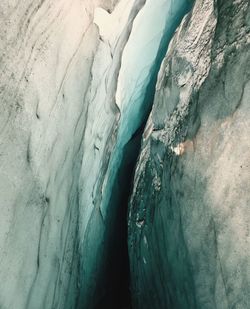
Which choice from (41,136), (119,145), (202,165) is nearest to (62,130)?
(41,136)

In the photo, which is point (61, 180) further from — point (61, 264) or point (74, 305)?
point (74, 305)

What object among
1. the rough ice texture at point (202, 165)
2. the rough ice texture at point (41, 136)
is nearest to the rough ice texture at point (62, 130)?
the rough ice texture at point (41, 136)

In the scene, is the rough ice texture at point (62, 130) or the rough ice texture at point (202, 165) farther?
the rough ice texture at point (202, 165)

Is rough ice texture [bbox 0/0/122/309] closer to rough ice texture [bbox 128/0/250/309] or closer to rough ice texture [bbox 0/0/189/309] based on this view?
rough ice texture [bbox 0/0/189/309]

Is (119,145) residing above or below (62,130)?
above

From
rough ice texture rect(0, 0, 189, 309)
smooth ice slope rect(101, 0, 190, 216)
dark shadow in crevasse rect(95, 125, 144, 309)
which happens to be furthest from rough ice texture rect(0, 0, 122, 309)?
dark shadow in crevasse rect(95, 125, 144, 309)

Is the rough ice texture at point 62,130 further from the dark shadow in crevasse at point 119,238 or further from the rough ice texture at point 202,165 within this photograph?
the rough ice texture at point 202,165

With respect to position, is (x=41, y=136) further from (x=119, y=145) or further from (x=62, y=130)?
(x=119, y=145)
